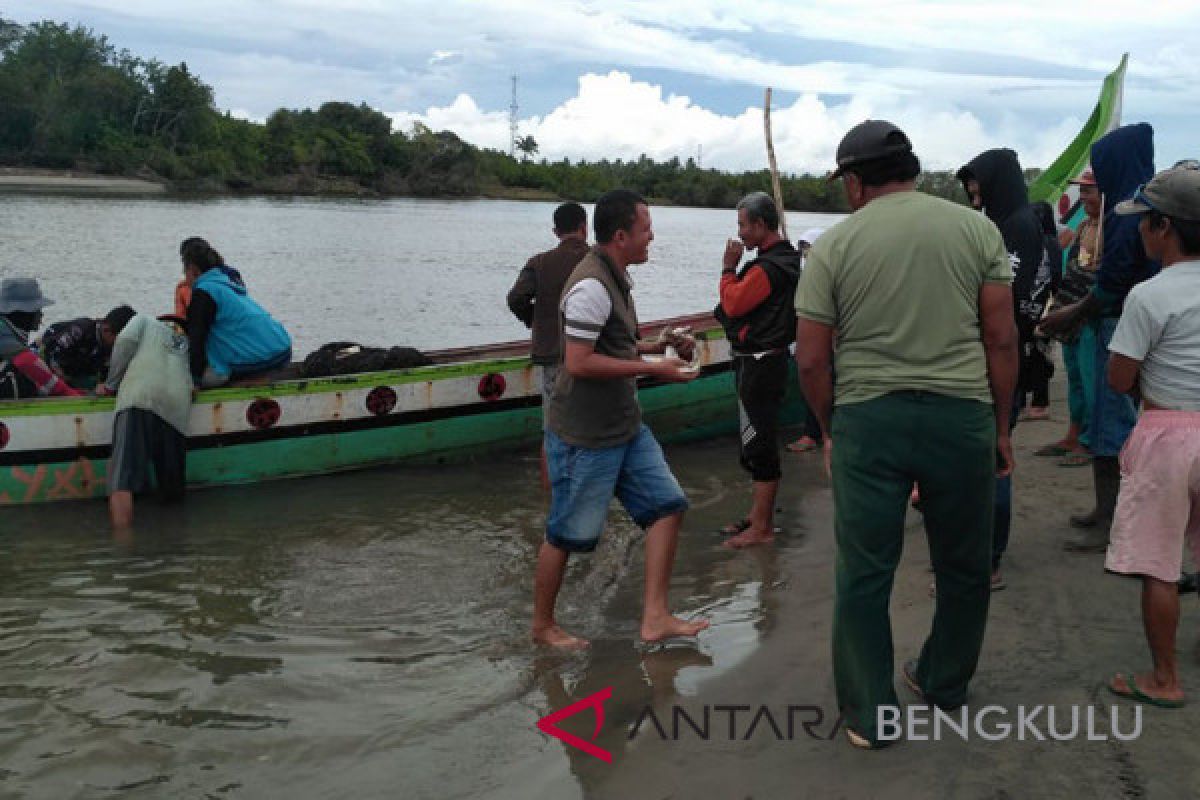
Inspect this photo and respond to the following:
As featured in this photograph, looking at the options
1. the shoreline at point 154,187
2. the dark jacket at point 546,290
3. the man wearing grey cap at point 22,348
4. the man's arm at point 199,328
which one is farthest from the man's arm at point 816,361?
the shoreline at point 154,187

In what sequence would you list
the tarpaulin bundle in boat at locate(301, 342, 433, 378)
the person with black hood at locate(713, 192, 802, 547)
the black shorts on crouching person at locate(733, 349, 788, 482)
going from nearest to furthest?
the person with black hood at locate(713, 192, 802, 547) < the black shorts on crouching person at locate(733, 349, 788, 482) < the tarpaulin bundle in boat at locate(301, 342, 433, 378)

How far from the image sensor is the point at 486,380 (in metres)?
8.57

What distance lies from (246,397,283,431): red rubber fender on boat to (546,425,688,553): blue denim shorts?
392 centimetres

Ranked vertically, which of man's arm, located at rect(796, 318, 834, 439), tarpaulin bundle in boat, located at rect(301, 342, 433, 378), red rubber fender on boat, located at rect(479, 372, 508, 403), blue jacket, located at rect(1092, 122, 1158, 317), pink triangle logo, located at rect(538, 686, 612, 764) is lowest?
pink triangle logo, located at rect(538, 686, 612, 764)

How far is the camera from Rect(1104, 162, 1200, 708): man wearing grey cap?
3.38m

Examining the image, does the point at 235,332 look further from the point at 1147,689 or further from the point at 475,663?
the point at 1147,689

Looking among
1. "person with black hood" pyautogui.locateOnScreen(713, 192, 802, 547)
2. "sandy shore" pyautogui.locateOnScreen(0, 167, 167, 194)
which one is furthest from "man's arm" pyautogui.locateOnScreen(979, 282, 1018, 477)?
"sandy shore" pyautogui.locateOnScreen(0, 167, 167, 194)

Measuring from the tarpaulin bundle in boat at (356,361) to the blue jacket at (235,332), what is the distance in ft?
1.49

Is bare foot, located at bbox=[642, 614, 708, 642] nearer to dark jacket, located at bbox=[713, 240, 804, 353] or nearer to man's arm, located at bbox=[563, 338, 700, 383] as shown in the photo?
man's arm, located at bbox=[563, 338, 700, 383]

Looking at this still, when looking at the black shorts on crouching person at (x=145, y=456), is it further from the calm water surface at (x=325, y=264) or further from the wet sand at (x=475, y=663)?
the calm water surface at (x=325, y=264)

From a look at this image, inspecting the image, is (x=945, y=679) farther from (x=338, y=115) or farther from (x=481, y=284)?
(x=338, y=115)

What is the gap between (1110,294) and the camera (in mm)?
4781

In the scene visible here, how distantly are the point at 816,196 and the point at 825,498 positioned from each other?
71.7 metres

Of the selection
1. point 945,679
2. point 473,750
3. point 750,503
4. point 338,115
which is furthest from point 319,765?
point 338,115
